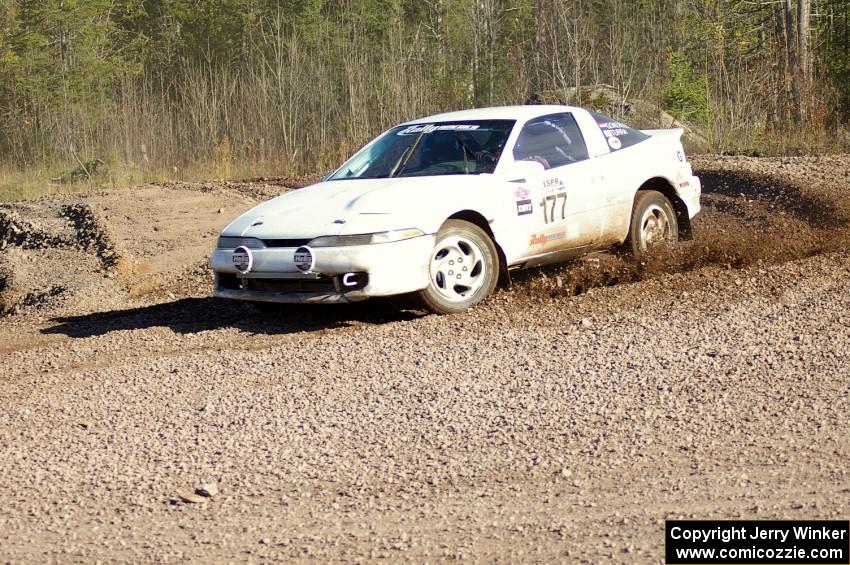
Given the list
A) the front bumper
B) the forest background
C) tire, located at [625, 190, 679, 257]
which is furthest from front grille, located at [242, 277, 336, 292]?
the forest background

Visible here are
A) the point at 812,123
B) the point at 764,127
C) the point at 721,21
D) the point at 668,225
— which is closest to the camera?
the point at 668,225

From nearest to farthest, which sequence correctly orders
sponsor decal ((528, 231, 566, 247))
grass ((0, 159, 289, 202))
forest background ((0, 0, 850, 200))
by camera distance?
sponsor decal ((528, 231, 566, 247)) < forest background ((0, 0, 850, 200)) < grass ((0, 159, 289, 202))

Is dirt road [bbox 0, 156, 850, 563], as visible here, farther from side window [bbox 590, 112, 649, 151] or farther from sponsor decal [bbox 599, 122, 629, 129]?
sponsor decal [bbox 599, 122, 629, 129]

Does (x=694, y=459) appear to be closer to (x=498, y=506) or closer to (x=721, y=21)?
(x=498, y=506)

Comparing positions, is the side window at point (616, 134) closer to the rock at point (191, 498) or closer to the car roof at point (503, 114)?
the car roof at point (503, 114)

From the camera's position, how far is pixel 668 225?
32.3ft

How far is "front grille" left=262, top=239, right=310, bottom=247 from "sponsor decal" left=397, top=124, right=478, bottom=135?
1.81 meters

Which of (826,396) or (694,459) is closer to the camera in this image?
(694,459)

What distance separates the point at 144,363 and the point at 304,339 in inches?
43.4

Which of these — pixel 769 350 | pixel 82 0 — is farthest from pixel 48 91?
pixel 769 350

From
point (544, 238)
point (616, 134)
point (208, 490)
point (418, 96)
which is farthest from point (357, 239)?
point (418, 96)

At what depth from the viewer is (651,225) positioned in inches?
381

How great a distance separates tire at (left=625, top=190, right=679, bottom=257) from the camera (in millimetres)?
9484

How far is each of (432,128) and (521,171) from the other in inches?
40.5
